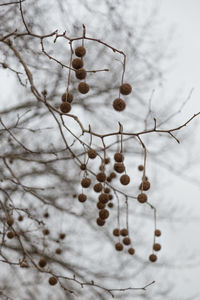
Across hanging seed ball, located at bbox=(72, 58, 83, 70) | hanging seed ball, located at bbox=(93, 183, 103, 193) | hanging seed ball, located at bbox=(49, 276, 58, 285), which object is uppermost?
hanging seed ball, located at bbox=(72, 58, 83, 70)

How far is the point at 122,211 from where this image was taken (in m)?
5.44

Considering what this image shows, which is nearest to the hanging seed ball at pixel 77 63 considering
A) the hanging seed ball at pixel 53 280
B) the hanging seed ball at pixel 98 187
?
the hanging seed ball at pixel 98 187

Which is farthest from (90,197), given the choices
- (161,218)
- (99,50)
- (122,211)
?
(99,50)

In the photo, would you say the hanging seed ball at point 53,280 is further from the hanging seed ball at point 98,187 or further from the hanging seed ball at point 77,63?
the hanging seed ball at point 77,63

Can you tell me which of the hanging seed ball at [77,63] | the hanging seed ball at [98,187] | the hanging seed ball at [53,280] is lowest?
the hanging seed ball at [53,280]

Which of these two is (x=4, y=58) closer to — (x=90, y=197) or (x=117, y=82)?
(x=117, y=82)

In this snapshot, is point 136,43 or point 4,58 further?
point 136,43

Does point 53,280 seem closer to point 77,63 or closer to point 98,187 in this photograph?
point 98,187

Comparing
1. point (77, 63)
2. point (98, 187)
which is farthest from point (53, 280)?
point (77, 63)

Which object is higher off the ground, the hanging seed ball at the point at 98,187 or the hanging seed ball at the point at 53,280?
the hanging seed ball at the point at 98,187

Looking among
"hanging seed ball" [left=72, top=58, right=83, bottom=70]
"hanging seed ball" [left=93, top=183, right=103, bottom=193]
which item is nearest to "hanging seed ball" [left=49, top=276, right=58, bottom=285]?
"hanging seed ball" [left=93, top=183, right=103, bottom=193]

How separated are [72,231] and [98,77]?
2.46 metres

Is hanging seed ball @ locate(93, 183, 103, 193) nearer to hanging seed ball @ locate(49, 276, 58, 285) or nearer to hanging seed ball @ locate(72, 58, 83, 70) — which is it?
hanging seed ball @ locate(72, 58, 83, 70)

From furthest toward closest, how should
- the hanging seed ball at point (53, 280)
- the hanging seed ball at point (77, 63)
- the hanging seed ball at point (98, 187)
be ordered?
the hanging seed ball at point (53, 280)
the hanging seed ball at point (98, 187)
the hanging seed ball at point (77, 63)
